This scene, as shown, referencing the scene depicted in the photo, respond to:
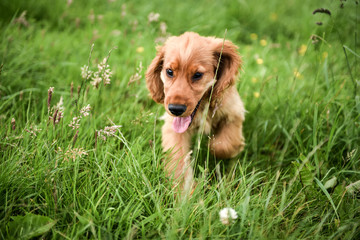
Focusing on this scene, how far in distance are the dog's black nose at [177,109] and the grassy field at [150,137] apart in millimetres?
243

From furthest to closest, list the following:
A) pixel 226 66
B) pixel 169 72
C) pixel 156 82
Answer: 1. pixel 156 82
2. pixel 226 66
3. pixel 169 72

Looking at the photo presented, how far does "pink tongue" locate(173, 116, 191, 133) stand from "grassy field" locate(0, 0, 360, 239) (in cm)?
18

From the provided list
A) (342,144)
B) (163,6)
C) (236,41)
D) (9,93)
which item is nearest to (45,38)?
(9,93)

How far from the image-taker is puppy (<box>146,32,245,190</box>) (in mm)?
1878

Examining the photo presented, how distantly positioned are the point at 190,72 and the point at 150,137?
58 cm

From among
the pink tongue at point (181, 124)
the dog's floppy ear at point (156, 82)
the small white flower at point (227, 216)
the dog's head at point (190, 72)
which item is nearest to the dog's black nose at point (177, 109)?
the dog's head at point (190, 72)

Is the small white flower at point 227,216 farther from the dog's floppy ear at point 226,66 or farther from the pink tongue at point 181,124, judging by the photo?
the dog's floppy ear at point 226,66

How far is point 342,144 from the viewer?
7.09 feet

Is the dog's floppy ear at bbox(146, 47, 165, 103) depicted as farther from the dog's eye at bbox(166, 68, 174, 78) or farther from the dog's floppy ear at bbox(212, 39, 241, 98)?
the dog's floppy ear at bbox(212, 39, 241, 98)

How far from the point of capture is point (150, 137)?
7.04ft

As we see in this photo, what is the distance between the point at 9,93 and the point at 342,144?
275 cm

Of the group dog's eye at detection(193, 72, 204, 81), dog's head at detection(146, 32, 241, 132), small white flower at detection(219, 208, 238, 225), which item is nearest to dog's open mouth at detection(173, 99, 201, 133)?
dog's head at detection(146, 32, 241, 132)

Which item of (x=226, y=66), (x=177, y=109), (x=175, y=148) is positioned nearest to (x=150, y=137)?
(x=175, y=148)

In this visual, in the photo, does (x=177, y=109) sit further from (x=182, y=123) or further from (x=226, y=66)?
(x=226, y=66)
